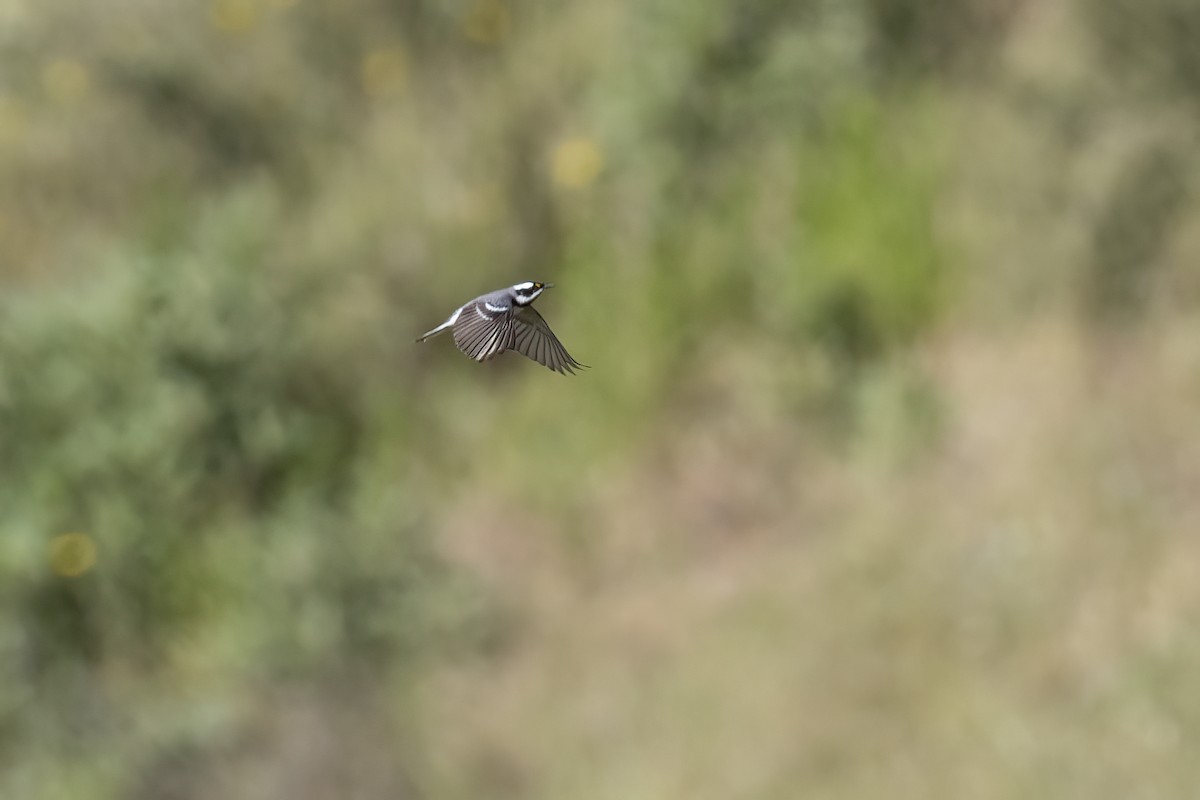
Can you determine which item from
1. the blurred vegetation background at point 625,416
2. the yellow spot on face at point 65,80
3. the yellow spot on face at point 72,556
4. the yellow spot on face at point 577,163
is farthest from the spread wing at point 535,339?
the yellow spot on face at point 65,80

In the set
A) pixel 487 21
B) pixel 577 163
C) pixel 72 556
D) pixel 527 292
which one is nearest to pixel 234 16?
pixel 487 21

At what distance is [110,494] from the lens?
5.55 meters

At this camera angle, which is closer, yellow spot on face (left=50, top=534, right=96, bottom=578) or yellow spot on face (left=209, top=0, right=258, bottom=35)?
yellow spot on face (left=50, top=534, right=96, bottom=578)

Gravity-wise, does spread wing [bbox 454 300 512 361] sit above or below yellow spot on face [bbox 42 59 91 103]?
below

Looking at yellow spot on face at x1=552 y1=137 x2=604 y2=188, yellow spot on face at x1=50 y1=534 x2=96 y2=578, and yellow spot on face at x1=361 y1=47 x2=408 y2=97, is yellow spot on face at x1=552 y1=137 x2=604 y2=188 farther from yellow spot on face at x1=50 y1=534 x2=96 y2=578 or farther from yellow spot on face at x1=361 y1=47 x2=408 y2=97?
yellow spot on face at x1=50 y1=534 x2=96 y2=578

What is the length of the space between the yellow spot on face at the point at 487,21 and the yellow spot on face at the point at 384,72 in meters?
0.37

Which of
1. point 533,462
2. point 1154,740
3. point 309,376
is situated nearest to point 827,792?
point 1154,740

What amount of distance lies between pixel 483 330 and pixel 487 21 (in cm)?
541

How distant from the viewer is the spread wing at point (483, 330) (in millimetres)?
1314

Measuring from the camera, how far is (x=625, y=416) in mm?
5539

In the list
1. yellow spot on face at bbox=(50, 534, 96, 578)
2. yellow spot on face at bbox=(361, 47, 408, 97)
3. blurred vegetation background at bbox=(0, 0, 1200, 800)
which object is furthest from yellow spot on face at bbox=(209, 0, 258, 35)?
yellow spot on face at bbox=(50, 534, 96, 578)

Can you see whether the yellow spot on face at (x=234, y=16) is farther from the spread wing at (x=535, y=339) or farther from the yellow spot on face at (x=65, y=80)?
the spread wing at (x=535, y=339)

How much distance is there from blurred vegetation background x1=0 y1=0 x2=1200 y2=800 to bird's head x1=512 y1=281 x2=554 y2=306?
2.88 m

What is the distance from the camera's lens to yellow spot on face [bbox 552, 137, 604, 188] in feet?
18.8
